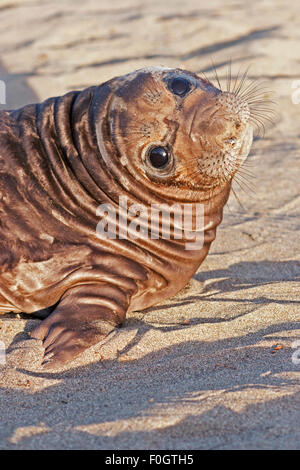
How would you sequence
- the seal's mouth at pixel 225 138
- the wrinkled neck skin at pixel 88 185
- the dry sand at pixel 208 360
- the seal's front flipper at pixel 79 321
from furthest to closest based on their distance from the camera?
the wrinkled neck skin at pixel 88 185 < the seal's mouth at pixel 225 138 < the seal's front flipper at pixel 79 321 < the dry sand at pixel 208 360

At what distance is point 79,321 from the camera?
4258 millimetres

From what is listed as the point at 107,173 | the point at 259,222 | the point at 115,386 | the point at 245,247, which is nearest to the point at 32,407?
the point at 115,386

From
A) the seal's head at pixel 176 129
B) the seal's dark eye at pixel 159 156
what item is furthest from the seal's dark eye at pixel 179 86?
the seal's dark eye at pixel 159 156

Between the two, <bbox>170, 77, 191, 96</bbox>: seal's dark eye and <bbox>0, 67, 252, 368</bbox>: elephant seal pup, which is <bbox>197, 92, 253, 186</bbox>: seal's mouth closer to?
<bbox>0, 67, 252, 368</bbox>: elephant seal pup

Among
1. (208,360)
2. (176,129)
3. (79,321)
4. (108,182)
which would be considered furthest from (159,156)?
(208,360)

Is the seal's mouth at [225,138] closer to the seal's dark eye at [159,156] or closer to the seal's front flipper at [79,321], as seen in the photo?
the seal's dark eye at [159,156]

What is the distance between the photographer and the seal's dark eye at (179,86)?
4.42 meters

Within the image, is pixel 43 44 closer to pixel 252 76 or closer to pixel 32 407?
pixel 252 76

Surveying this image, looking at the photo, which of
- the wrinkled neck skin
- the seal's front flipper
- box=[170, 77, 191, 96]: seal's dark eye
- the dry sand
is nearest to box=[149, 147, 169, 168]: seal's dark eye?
the wrinkled neck skin

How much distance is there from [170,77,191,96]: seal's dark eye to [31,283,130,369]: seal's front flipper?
1216 mm

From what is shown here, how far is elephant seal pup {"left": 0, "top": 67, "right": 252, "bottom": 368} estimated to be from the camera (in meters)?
4.39

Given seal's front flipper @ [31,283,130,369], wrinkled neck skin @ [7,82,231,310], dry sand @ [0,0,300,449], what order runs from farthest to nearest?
wrinkled neck skin @ [7,82,231,310] < seal's front flipper @ [31,283,130,369] < dry sand @ [0,0,300,449]

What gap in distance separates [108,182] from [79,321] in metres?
0.86

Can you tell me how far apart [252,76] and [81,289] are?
5467 mm
